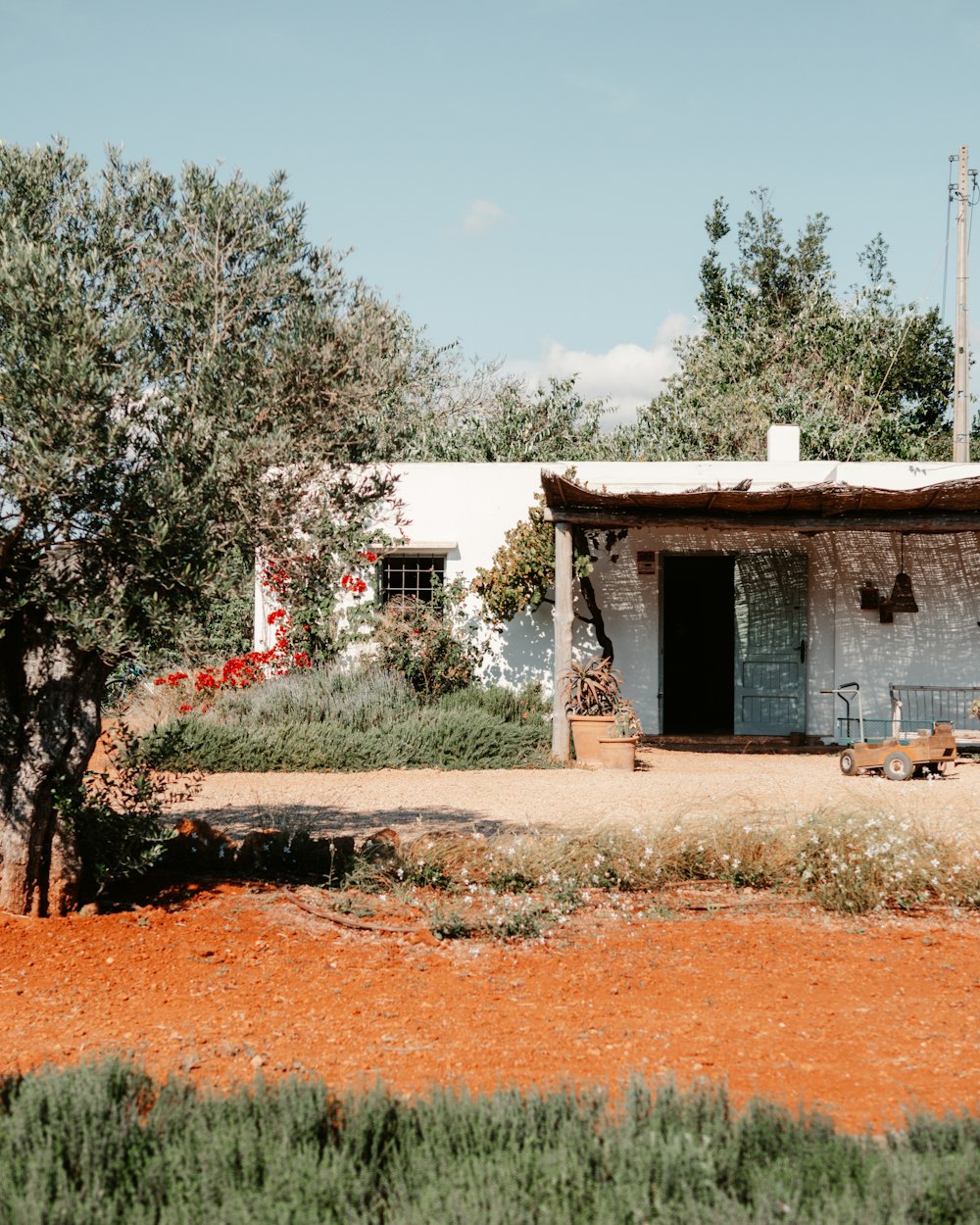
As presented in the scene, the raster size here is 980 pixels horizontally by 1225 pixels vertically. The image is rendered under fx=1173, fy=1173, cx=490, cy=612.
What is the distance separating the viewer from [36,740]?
4891 mm

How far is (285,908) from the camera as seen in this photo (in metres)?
5.32

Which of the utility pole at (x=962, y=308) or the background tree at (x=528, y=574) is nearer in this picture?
the background tree at (x=528, y=574)

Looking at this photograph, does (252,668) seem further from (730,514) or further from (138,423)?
(138,423)

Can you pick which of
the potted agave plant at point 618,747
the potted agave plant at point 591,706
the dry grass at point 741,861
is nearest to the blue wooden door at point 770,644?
the potted agave plant at point 591,706

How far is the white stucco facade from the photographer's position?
1362 cm

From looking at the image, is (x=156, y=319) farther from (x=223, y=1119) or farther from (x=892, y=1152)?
(x=892, y=1152)

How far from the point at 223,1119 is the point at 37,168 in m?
3.58

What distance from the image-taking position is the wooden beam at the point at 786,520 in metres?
11.9

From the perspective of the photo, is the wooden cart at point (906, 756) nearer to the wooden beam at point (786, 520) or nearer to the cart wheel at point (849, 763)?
the cart wheel at point (849, 763)

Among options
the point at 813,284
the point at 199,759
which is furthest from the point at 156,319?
the point at 813,284

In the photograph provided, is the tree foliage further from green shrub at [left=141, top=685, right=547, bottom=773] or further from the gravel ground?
the gravel ground

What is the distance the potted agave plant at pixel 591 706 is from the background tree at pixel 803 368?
11700 mm

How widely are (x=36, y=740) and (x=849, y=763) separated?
26.3ft

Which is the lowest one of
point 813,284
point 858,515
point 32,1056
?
point 32,1056
